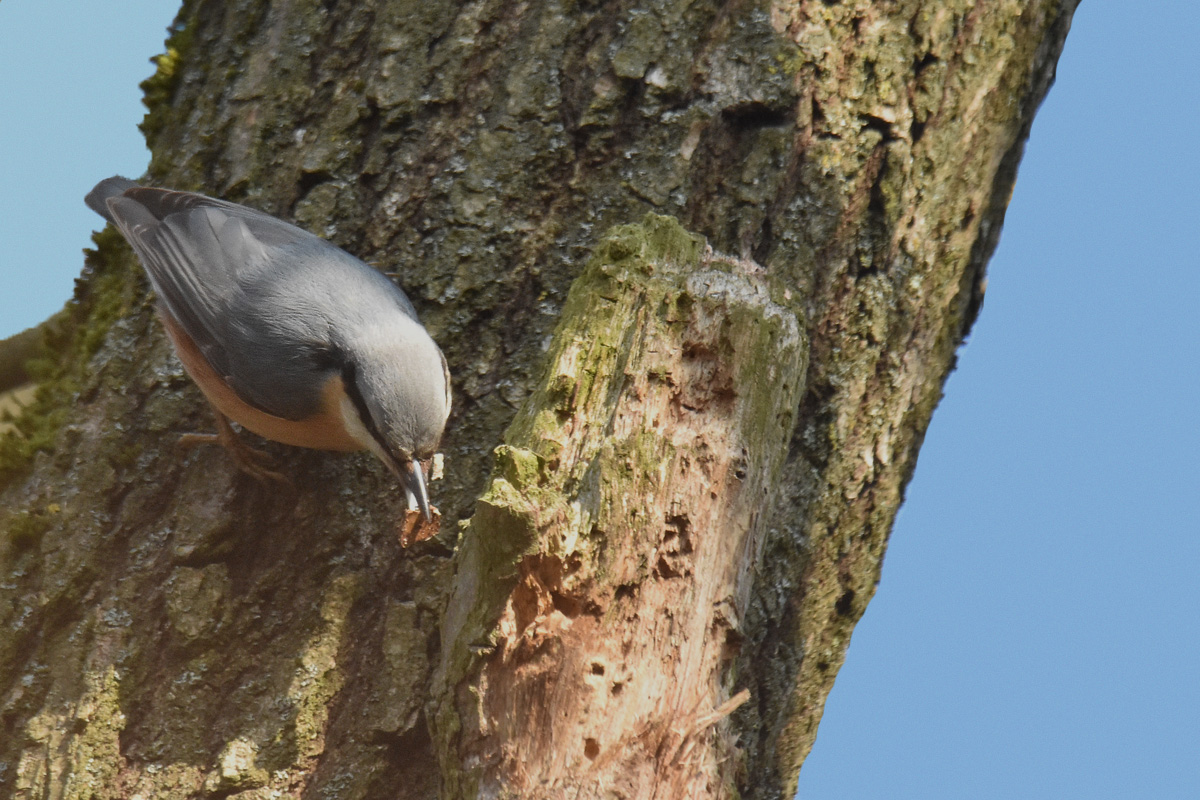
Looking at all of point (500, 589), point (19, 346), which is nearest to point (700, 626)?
point (500, 589)

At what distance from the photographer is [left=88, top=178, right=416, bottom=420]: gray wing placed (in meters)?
2.31

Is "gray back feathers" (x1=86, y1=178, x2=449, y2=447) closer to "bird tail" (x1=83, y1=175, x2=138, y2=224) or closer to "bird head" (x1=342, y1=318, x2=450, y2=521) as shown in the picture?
"bird head" (x1=342, y1=318, x2=450, y2=521)

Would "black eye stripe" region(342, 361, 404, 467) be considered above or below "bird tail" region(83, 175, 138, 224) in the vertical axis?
below

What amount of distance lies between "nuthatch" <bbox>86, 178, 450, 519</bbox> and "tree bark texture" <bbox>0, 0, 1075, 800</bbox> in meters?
0.08

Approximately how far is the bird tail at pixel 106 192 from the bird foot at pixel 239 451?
0.78 metres

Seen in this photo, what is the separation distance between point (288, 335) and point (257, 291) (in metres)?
0.15

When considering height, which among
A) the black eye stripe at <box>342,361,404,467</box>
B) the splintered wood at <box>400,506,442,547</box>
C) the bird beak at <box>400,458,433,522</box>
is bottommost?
the splintered wood at <box>400,506,442,547</box>

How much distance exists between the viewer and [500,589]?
5.13 ft

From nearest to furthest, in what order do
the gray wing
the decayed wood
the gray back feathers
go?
1. the decayed wood
2. the gray back feathers
3. the gray wing

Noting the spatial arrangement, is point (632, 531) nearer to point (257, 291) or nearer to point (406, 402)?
point (406, 402)

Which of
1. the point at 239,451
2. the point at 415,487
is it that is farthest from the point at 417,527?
the point at 239,451

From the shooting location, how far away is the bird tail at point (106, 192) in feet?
9.17

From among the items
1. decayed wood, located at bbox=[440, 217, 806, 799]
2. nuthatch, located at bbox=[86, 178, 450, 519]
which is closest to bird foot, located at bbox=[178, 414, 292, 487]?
nuthatch, located at bbox=[86, 178, 450, 519]

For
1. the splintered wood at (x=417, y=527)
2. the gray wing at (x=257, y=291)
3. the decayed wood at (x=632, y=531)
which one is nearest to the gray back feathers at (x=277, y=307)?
the gray wing at (x=257, y=291)
